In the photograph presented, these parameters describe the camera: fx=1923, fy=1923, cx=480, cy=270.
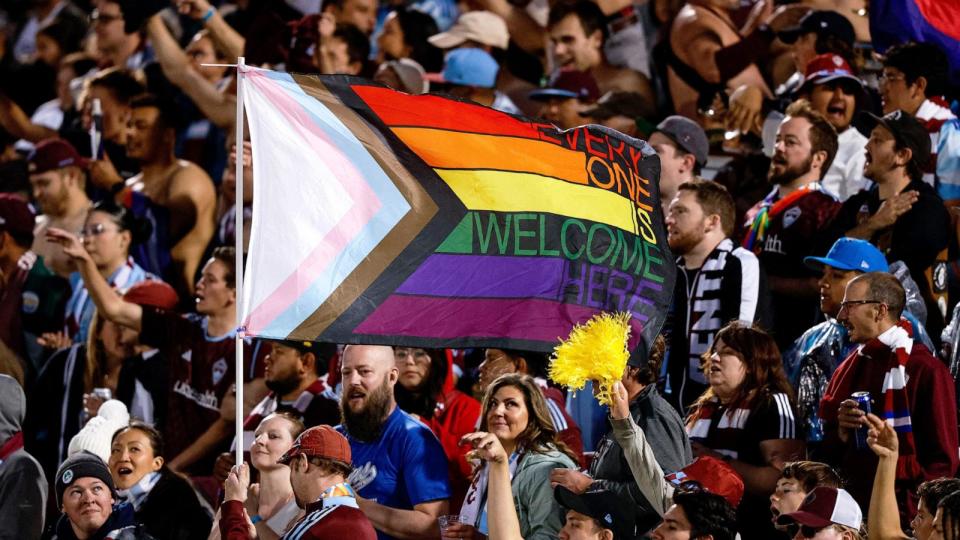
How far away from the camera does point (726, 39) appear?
44.1 feet

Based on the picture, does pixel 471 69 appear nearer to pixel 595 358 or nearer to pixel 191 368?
pixel 191 368

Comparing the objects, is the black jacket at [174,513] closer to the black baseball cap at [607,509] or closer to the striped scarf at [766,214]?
the black baseball cap at [607,509]

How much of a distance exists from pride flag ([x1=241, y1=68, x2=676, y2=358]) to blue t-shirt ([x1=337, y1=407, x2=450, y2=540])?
42.5 inches

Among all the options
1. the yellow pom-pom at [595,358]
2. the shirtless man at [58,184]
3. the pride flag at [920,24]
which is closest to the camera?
Answer: the yellow pom-pom at [595,358]

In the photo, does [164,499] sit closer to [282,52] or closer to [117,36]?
[282,52]

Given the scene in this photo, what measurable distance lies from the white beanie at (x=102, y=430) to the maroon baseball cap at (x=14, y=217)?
3407mm

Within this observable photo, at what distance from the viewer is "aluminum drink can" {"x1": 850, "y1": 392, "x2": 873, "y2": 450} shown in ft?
27.8

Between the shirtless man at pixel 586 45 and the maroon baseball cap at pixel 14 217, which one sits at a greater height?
the shirtless man at pixel 586 45

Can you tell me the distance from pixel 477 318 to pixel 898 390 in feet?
6.51

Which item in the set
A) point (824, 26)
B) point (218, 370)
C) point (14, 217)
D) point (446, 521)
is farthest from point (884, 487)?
point (14, 217)

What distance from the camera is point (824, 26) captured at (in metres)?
12.4

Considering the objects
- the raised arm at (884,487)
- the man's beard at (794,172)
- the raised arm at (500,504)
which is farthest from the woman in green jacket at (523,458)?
the man's beard at (794,172)

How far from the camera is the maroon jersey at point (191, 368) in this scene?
36.4 ft

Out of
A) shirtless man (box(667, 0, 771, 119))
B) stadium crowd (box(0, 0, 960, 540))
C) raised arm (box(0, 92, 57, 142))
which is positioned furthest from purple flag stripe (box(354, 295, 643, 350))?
raised arm (box(0, 92, 57, 142))
